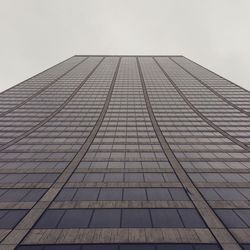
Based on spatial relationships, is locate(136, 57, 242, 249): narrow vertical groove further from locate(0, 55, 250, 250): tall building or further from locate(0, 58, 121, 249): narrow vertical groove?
locate(0, 58, 121, 249): narrow vertical groove

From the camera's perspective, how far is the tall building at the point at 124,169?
20.8 meters

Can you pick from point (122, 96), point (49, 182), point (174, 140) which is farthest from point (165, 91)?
point (49, 182)

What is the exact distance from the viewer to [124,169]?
106 feet

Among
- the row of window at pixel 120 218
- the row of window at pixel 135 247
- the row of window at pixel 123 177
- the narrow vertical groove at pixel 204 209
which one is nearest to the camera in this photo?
the row of window at pixel 135 247

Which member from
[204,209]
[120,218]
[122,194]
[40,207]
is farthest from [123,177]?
[204,209]

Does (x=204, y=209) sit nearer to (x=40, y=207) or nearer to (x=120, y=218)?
(x=120, y=218)

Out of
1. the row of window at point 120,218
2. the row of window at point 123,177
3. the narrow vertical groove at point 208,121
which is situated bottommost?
the narrow vertical groove at point 208,121

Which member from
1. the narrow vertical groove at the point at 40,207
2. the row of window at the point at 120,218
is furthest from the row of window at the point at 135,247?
the row of window at the point at 120,218

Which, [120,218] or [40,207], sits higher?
[120,218]

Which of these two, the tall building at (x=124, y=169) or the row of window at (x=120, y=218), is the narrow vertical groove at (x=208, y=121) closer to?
the tall building at (x=124, y=169)

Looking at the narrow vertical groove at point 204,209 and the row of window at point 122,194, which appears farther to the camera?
the row of window at point 122,194

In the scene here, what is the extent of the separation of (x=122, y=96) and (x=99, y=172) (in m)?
39.6

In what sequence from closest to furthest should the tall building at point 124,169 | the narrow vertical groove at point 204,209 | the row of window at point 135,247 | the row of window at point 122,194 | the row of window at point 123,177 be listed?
the row of window at point 135,247
the narrow vertical groove at point 204,209
the tall building at point 124,169
the row of window at point 122,194
the row of window at point 123,177

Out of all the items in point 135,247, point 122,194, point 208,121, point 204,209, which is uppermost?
point 135,247
